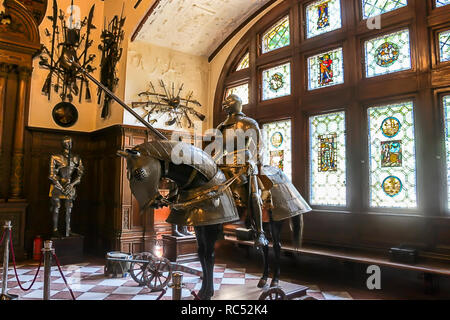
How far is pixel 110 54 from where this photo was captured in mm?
6723

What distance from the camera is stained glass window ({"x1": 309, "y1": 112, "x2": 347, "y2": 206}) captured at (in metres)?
5.23

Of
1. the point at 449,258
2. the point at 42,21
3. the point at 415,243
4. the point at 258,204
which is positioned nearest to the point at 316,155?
the point at 415,243

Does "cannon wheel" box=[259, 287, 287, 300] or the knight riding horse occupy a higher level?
the knight riding horse

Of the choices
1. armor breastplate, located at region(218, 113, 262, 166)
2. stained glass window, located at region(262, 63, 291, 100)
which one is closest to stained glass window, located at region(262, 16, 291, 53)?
stained glass window, located at region(262, 63, 291, 100)

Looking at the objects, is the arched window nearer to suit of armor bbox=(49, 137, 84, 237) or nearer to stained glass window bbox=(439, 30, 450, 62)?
stained glass window bbox=(439, 30, 450, 62)

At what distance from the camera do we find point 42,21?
658cm

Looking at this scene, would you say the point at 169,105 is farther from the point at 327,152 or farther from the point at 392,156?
the point at 392,156

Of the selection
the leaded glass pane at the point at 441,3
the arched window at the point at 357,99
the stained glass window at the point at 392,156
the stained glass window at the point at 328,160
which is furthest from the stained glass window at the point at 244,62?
the leaded glass pane at the point at 441,3

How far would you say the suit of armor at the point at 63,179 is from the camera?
5.84m

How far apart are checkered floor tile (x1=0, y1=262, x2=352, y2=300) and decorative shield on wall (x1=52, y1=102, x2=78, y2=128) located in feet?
8.98

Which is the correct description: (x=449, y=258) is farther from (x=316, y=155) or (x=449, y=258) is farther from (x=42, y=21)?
(x=42, y=21)

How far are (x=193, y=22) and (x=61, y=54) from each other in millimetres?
2621

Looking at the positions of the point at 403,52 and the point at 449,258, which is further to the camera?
the point at 403,52
